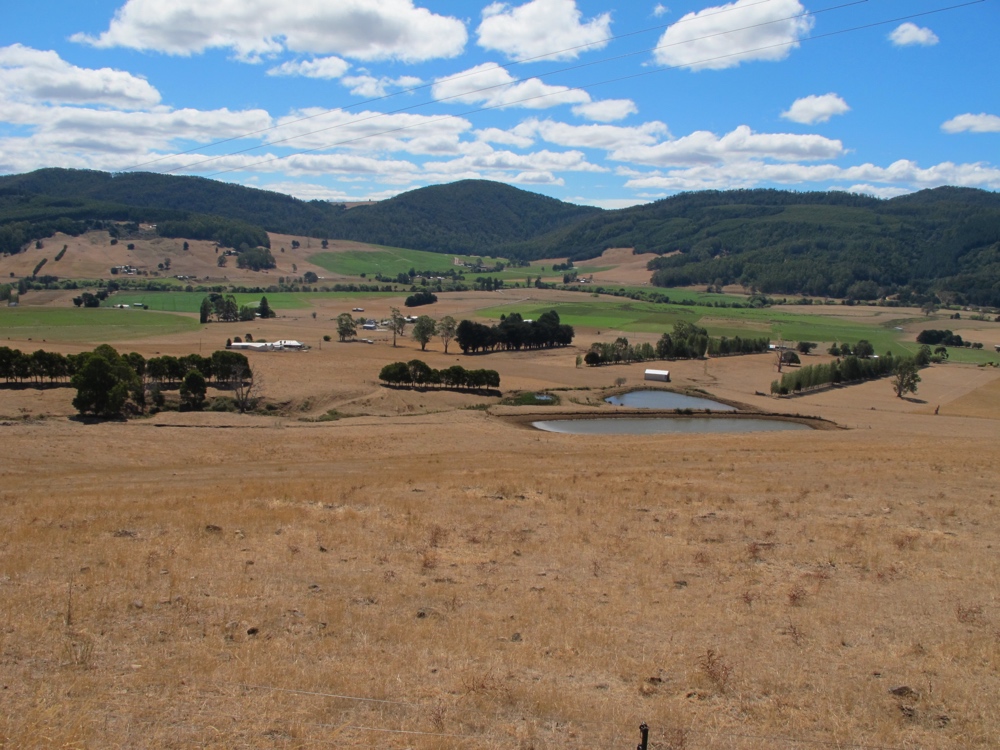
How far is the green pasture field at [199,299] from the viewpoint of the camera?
148500mm

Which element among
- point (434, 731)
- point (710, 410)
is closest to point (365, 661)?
point (434, 731)

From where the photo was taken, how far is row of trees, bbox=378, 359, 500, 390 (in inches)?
2643

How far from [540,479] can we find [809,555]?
1208 cm

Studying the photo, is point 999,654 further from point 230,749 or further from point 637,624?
point 230,749

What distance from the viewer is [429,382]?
225 ft

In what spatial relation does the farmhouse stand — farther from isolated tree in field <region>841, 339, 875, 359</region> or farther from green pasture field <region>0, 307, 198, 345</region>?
isolated tree in field <region>841, 339, 875, 359</region>

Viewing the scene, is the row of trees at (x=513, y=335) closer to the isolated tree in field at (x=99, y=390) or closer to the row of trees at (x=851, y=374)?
the row of trees at (x=851, y=374)

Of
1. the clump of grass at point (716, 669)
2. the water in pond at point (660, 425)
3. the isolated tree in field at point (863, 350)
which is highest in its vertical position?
the clump of grass at point (716, 669)

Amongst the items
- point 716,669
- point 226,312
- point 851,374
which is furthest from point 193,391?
point 226,312

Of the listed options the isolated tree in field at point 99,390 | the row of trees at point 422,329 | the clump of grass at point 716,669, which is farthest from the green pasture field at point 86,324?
the clump of grass at point 716,669

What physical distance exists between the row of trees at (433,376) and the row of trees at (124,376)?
11.8 m

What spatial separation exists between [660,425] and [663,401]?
1302 cm

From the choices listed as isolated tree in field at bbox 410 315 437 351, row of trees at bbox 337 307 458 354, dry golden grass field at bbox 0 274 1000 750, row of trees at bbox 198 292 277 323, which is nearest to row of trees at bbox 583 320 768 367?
row of trees at bbox 337 307 458 354

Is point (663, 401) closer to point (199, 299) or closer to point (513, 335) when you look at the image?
point (513, 335)
